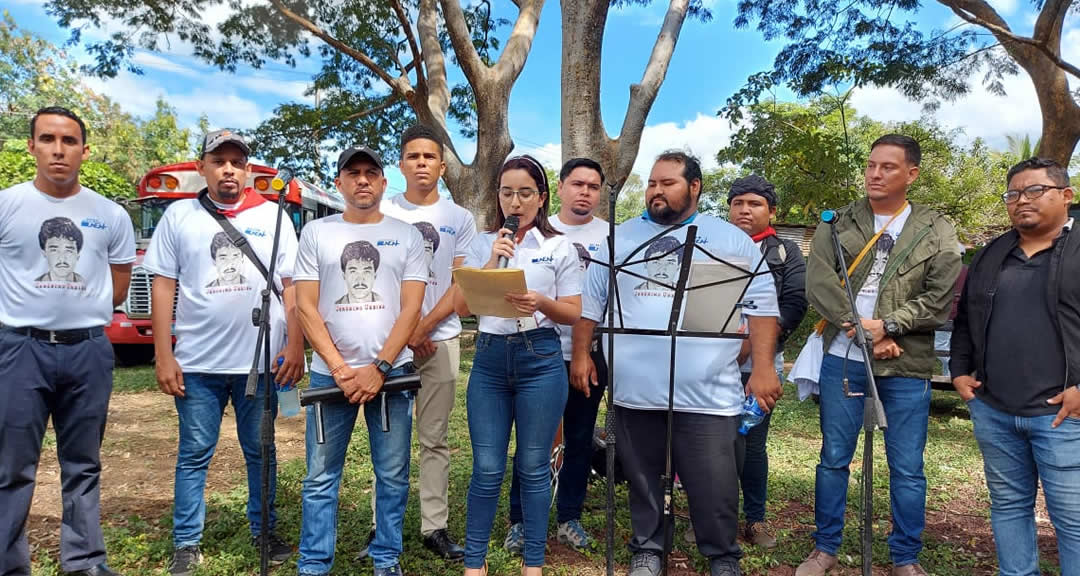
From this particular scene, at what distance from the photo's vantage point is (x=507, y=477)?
5.14 meters

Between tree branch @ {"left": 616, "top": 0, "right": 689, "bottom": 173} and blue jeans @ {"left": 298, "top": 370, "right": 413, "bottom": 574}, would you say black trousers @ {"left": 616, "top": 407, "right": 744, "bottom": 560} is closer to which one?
blue jeans @ {"left": 298, "top": 370, "right": 413, "bottom": 574}

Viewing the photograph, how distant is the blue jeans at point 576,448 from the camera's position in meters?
3.89

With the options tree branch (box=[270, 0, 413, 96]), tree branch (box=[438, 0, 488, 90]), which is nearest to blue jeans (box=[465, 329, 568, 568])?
tree branch (box=[438, 0, 488, 90])

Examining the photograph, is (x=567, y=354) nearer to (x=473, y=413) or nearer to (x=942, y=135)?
(x=473, y=413)

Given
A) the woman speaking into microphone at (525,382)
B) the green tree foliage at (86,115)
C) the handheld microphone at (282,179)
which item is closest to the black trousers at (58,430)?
the handheld microphone at (282,179)

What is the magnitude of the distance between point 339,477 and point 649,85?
756 centimetres

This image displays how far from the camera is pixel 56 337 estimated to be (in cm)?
316

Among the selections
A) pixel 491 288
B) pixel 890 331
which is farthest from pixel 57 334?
pixel 890 331

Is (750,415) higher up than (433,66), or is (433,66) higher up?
(433,66)

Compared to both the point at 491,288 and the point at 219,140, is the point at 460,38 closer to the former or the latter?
the point at 219,140

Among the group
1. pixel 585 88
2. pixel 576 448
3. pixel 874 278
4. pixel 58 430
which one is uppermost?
pixel 585 88

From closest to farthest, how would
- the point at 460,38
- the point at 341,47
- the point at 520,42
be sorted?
the point at 460,38
the point at 520,42
the point at 341,47

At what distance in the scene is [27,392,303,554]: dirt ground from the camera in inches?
172

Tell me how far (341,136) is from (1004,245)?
1332 centimetres
